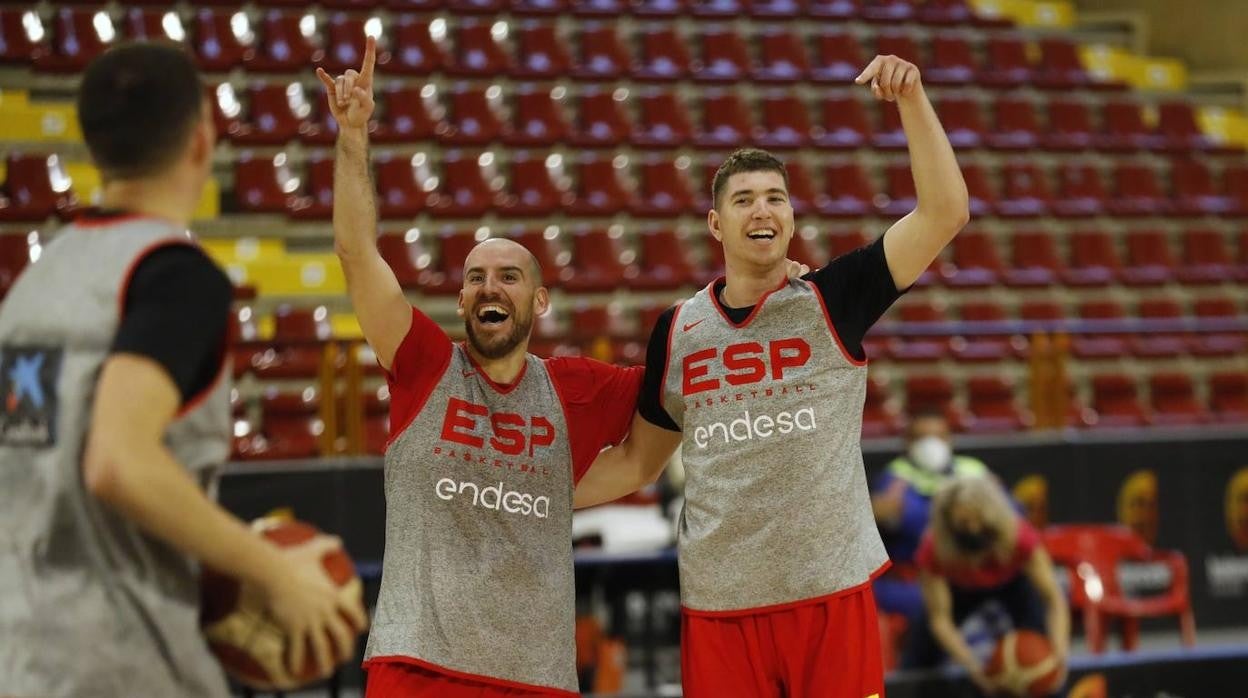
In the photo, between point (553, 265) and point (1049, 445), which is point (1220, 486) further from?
point (553, 265)

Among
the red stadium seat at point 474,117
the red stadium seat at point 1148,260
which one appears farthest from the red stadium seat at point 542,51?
the red stadium seat at point 1148,260

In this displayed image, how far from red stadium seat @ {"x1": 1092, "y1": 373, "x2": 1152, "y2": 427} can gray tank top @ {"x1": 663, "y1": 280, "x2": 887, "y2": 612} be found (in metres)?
8.40

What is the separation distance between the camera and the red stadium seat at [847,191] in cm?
1223

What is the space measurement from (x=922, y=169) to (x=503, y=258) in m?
1.01

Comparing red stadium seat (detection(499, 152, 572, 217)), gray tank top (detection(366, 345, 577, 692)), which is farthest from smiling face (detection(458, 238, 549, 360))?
red stadium seat (detection(499, 152, 572, 217))

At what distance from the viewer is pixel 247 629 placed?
2.29 meters

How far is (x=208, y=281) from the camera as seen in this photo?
2.16 meters

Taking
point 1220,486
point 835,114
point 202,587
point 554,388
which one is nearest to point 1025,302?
point 835,114

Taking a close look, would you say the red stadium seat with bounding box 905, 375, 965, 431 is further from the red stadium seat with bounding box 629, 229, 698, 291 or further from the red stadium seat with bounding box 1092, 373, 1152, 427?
the red stadium seat with bounding box 629, 229, 698, 291

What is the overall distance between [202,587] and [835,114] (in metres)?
11.3

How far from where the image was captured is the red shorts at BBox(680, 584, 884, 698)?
333 cm

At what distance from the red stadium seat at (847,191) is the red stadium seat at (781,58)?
108 cm

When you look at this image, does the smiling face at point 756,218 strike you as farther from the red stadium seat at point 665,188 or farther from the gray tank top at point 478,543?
the red stadium seat at point 665,188

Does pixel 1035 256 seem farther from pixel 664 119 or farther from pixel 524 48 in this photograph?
pixel 524 48
